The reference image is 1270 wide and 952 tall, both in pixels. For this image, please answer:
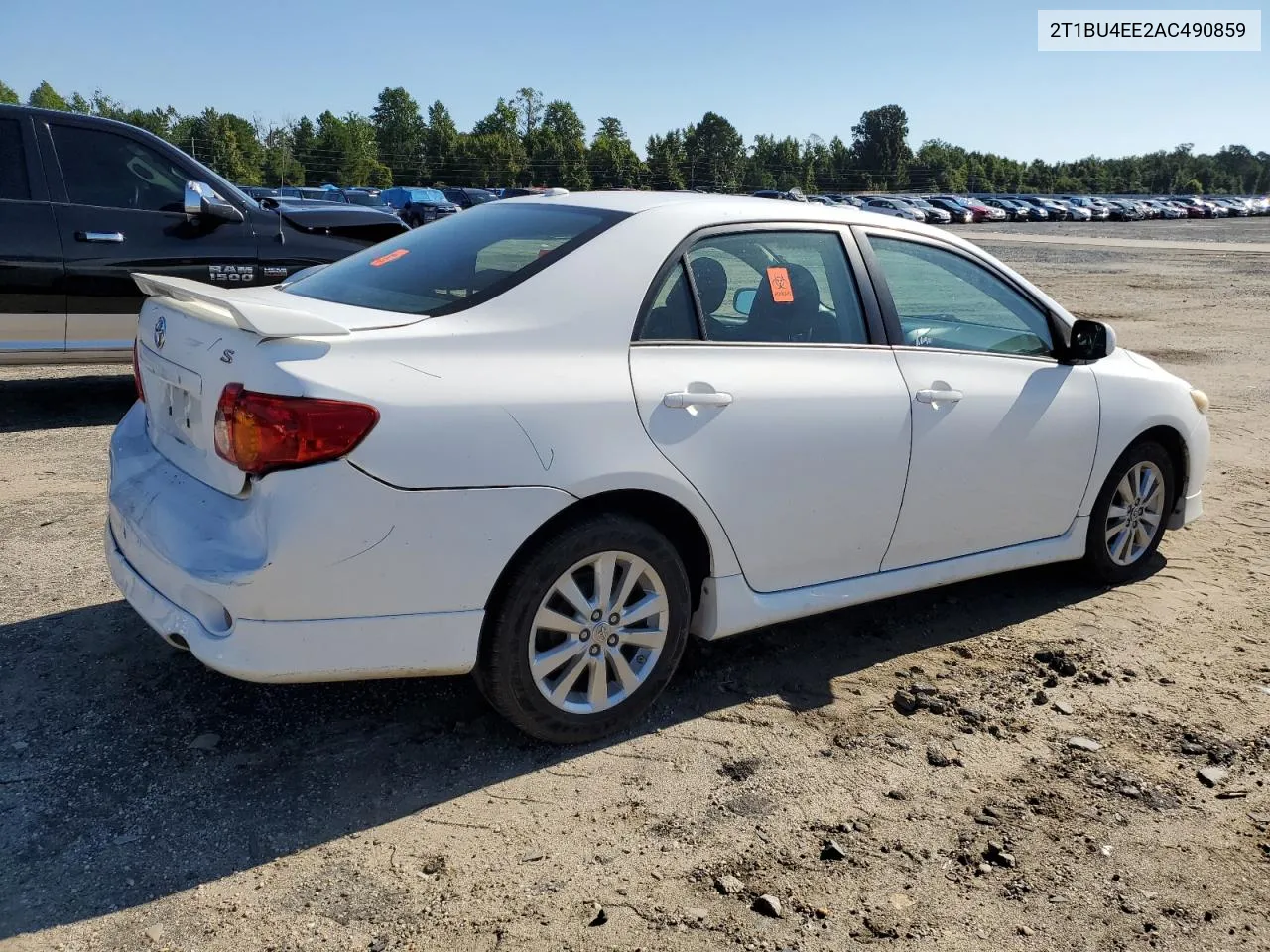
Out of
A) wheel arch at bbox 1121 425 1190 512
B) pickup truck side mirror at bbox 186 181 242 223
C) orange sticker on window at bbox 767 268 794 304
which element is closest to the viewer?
orange sticker on window at bbox 767 268 794 304

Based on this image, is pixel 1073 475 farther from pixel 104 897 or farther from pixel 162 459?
pixel 104 897

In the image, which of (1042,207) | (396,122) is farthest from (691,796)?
(396,122)

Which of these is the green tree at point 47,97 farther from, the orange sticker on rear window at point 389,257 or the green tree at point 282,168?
the orange sticker on rear window at point 389,257

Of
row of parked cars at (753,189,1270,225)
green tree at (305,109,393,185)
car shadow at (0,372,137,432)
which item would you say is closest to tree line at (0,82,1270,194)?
green tree at (305,109,393,185)

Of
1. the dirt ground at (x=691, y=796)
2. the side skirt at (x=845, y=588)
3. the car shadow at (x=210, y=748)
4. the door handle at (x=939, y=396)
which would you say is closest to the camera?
the dirt ground at (x=691, y=796)

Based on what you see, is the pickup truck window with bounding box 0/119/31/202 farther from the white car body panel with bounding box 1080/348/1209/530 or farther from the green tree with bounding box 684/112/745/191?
the green tree with bounding box 684/112/745/191

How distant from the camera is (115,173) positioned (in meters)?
7.39

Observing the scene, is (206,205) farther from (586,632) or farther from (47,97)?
(47,97)

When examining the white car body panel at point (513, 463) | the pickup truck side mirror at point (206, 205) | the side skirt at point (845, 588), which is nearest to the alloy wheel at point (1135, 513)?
the side skirt at point (845, 588)

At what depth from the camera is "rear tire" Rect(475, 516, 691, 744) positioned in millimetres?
3155

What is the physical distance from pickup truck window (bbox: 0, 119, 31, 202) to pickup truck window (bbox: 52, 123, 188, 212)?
0.22 metres

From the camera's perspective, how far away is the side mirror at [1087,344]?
451 centimetres

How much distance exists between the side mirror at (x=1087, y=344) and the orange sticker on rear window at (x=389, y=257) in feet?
8.68

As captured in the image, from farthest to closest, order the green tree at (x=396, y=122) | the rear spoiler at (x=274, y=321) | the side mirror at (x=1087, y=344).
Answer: the green tree at (x=396, y=122)
the side mirror at (x=1087, y=344)
the rear spoiler at (x=274, y=321)
